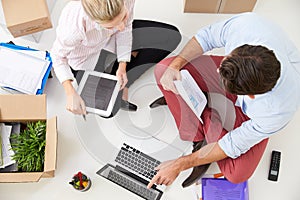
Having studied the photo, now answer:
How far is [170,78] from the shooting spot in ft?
5.41

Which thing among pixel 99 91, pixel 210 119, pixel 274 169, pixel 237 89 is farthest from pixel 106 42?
pixel 274 169

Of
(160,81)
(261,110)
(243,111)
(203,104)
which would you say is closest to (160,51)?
(160,81)

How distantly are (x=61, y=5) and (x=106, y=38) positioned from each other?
54cm

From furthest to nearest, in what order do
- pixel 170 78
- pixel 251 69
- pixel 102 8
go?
pixel 170 78 < pixel 102 8 < pixel 251 69

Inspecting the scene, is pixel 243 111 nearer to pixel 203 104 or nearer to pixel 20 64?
pixel 203 104

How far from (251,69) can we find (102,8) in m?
0.52

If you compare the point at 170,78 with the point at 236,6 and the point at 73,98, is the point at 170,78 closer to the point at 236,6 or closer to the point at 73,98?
the point at 73,98

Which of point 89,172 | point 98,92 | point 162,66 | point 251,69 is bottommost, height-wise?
point 89,172

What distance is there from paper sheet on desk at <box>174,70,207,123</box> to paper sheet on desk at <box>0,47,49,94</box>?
0.65 meters

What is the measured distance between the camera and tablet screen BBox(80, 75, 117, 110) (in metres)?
1.63

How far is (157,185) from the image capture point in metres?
1.74

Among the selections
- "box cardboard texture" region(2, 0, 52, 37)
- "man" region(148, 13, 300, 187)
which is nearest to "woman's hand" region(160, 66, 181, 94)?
"man" region(148, 13, 300, 187)

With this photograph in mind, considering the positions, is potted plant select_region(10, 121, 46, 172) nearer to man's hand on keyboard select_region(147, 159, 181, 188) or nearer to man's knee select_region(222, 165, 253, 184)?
man's hand on keyboard select_region(147, 159, 181, 188)

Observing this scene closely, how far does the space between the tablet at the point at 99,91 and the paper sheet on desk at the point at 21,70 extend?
0.90 feet
